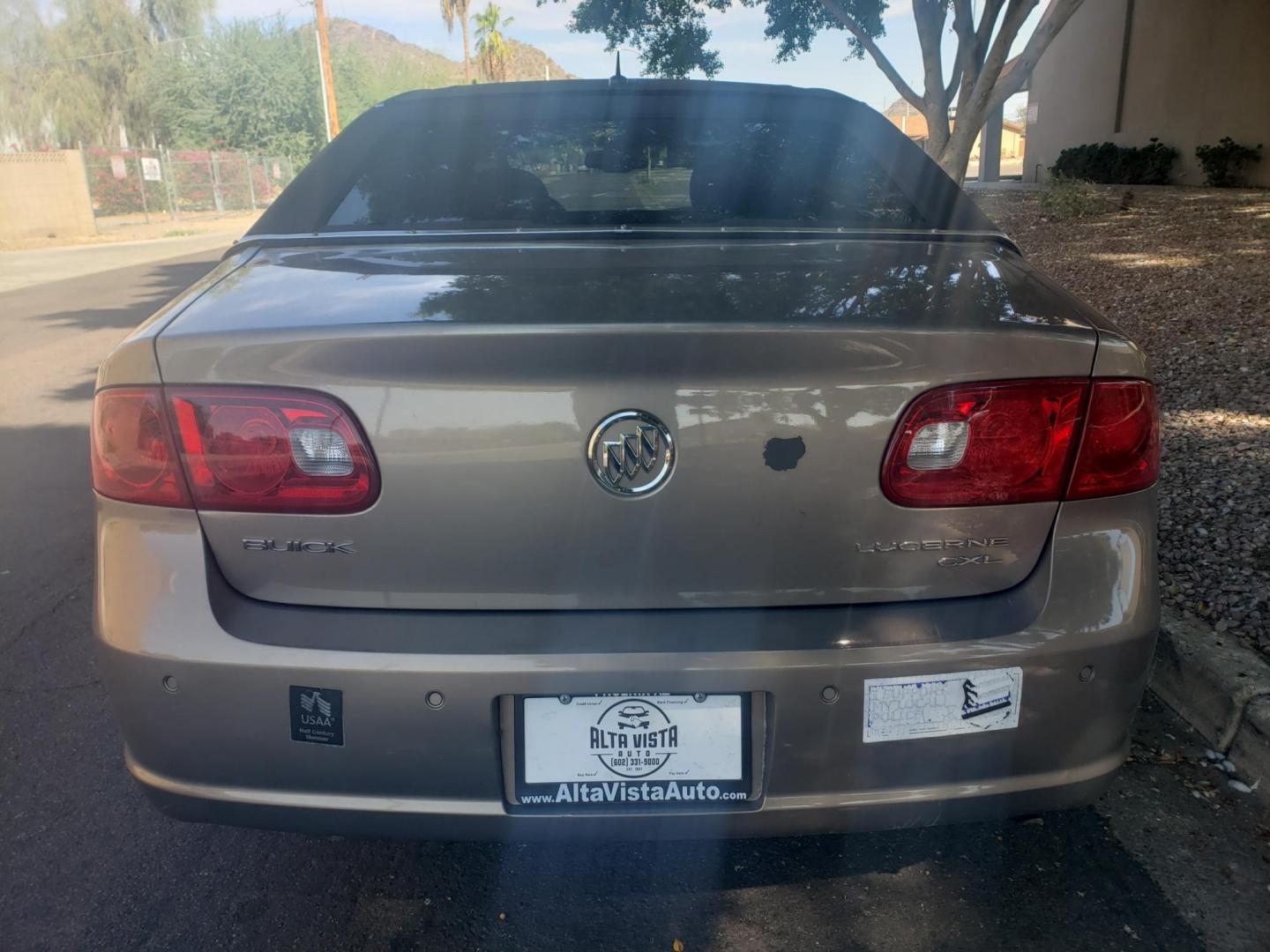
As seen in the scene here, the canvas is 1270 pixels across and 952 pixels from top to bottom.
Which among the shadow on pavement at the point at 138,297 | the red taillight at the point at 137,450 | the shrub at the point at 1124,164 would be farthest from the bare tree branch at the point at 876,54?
the red taillight at the point at 137,450

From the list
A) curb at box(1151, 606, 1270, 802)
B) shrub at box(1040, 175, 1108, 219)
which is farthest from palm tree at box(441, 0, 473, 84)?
curb at box(1151, 606, 1270, 802)

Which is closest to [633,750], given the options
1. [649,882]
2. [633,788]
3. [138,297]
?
[633,788]

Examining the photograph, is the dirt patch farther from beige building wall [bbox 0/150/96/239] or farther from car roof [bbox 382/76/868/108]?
car roof [bbox 382/76/868/108]

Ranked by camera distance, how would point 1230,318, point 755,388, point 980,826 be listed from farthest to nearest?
point 1230,318 < point 980,826 < point 755,388

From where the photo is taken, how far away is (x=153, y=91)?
43375mm

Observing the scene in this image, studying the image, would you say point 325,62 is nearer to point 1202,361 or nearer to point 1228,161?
point 1228,161

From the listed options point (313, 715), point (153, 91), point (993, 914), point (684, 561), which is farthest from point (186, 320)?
point (153, 91)

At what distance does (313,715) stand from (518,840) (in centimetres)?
41

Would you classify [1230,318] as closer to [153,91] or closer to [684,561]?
[684,561]

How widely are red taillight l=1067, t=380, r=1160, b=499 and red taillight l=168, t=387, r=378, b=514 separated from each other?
118 centimetres

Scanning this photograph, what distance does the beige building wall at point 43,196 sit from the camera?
23969mm

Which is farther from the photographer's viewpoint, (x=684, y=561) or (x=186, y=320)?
(x=186, y=320)

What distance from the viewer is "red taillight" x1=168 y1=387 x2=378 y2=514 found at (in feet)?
5.26

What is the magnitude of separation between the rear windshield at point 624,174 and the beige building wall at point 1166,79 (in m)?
18.6
